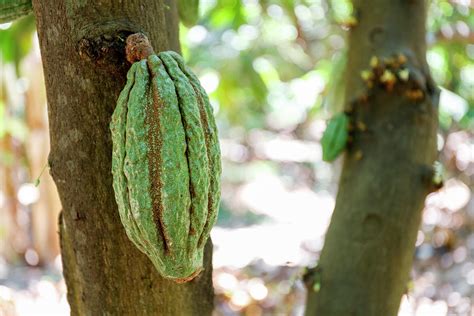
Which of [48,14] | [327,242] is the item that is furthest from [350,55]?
[48,14]

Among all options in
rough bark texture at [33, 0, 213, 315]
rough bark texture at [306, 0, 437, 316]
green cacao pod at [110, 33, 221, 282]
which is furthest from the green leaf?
green cacao pod at [110, 33, 221, 282]

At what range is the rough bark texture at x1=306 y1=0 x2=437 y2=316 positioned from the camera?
1597 mm

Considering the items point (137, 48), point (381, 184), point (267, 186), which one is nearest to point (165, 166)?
point (137, 48)

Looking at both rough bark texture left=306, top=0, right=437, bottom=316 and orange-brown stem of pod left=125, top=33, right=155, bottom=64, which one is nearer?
orange-brown stem of pod left=125, top=33, right=155, bottom=64

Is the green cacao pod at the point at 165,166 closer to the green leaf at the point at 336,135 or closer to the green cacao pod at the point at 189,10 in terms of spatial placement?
the green cacao pod at the point at 189,10

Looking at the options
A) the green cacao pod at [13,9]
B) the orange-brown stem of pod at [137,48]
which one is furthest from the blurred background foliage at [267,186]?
the orange-brown stem of pod at [137,48]

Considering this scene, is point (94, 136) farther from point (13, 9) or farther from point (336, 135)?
point (336, 135)

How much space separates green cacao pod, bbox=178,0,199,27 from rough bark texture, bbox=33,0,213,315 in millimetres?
369

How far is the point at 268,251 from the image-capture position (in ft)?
14.7

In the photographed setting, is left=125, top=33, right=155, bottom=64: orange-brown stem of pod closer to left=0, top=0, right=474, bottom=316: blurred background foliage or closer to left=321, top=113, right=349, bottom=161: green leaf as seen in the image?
left=321, top=113, right=349, bottom=161: green leaf

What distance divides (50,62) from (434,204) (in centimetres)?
398

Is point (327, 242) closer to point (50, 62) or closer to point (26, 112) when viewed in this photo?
point (50, 62)

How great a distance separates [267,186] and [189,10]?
501 cm

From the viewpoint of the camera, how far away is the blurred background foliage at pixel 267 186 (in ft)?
9.70
